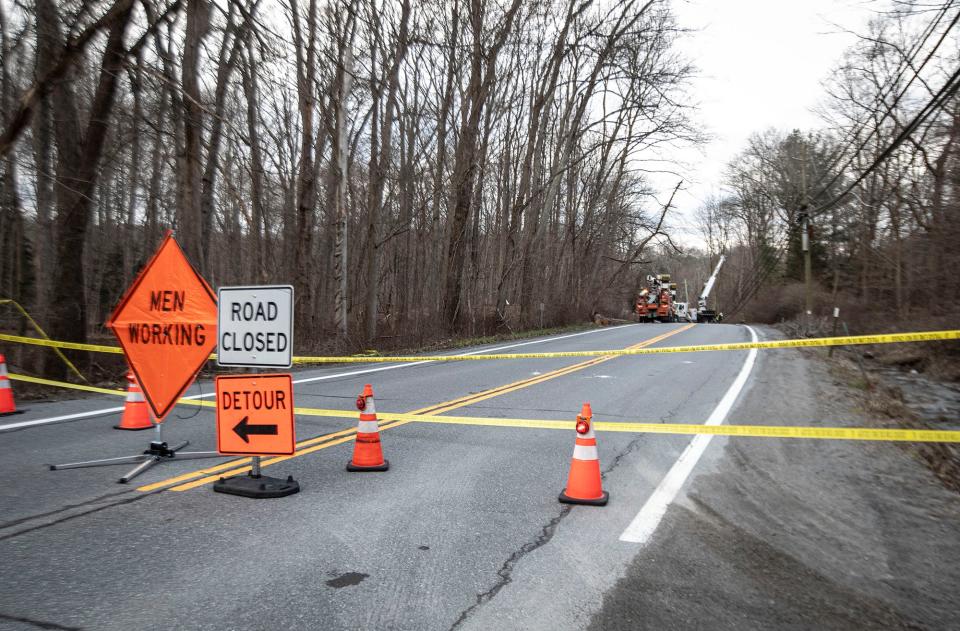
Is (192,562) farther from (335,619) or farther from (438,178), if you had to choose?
(438,178)

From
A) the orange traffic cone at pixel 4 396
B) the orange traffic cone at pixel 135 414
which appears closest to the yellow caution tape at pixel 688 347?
the orange traffic cone at pixel 4 396

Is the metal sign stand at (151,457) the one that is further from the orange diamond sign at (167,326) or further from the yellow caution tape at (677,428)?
the yellow caution tape at (677,428)

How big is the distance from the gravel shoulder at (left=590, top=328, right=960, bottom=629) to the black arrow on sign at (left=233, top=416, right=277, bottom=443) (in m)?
3.02

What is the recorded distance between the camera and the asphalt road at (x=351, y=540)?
317 cm

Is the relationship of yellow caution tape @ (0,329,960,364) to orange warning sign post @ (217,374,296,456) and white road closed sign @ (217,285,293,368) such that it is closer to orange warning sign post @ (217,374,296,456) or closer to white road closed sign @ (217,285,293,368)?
white road closed sign @ (217,285,293,368)

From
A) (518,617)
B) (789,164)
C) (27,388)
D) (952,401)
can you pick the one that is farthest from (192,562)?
(789,164)

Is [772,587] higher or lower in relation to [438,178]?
lower

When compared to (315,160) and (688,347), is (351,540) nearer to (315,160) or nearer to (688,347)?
(688,347)

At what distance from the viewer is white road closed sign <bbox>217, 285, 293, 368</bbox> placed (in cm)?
514

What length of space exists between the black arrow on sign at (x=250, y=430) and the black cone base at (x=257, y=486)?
0.33 meters

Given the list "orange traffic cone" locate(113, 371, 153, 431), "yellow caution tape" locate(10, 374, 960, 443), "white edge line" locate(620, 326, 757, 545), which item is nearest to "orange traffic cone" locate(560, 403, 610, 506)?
"white edge line" locate(620, 326, 757, 545)

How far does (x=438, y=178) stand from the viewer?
26125 mm

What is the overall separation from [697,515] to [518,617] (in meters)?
2.13

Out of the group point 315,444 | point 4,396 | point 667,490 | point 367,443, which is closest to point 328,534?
point 367,443
